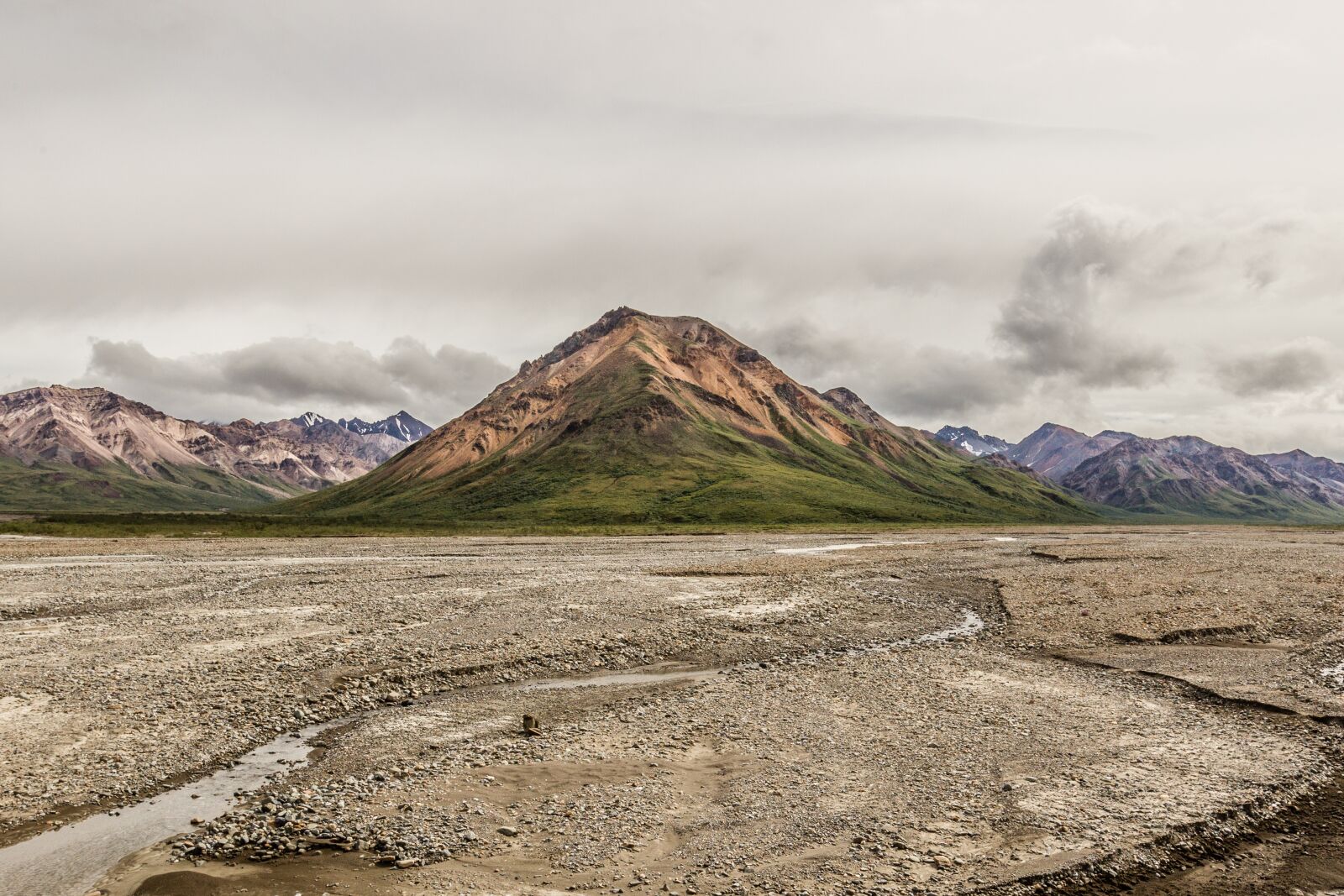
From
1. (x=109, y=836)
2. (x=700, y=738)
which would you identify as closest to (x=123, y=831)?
(x=109, y=836)

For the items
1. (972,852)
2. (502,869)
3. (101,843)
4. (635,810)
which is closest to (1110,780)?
(972,852)

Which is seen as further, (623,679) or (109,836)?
(623,679)

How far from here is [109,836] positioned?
14.3m

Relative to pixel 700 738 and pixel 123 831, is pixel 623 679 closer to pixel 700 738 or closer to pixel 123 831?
pixel 700 738

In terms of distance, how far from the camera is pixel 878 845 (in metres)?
14.2

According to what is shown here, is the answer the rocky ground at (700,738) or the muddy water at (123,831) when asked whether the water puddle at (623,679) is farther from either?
the muddy water at (123,831)

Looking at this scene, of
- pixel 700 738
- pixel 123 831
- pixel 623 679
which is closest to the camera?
pixel 123 831

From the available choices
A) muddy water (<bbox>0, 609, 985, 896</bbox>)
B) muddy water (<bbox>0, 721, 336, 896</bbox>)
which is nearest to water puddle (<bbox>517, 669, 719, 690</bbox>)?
muddy water (<bbox>0, 609, 985, 896</bbox>)

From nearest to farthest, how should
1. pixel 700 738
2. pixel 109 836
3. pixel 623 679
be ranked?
pixel 109 836 → pixel 700 738 → pixel 623 679

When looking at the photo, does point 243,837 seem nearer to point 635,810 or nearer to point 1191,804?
point 635,810

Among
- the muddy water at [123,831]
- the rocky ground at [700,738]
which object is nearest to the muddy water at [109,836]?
the muddy water at [123,831]

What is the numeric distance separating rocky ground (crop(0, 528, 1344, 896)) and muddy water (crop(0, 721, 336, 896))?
1.93ft

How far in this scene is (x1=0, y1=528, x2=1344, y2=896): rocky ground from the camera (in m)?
13.6

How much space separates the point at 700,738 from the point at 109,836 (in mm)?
13460
